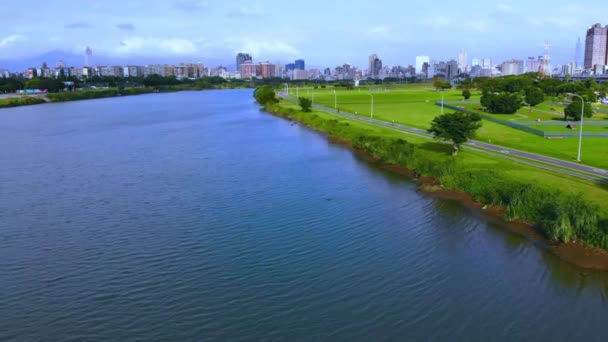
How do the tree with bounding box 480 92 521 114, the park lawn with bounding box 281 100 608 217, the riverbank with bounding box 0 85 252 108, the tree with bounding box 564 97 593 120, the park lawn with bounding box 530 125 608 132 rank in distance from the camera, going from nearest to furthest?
the park lawn with bounding box 281 100 608 217 → the park lawn with bounding box 530 125 608 132 → the tree with bounding box 564 97 593 120 → the tree with bounding box 480 92 521 114 → the riverbank with bounding box 0 85 252 108

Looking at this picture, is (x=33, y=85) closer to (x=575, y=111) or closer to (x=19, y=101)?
(x=19, y=101)

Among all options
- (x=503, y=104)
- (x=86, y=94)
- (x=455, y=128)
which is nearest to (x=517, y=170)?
(x=455, y=128)

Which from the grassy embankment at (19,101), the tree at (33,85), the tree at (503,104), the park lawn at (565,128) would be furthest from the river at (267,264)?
the tree at (33,85)

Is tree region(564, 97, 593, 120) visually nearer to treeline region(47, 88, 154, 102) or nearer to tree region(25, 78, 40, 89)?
treeline region(47, 88, 154, 102)

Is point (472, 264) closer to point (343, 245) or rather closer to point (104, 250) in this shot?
point (343, 245)

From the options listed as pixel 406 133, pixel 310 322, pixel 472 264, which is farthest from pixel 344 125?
pixel 310 322

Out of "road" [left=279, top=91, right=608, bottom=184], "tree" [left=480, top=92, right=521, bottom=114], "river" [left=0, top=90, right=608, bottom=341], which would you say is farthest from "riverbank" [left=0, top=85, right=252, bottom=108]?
"road" [left=279, top=91, right=608, bottom=184]
